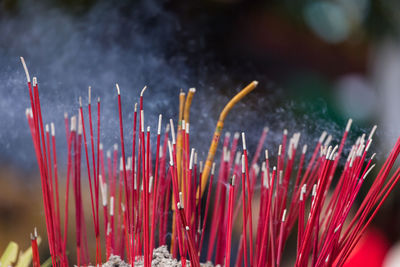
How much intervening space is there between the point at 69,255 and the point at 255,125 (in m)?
0.24

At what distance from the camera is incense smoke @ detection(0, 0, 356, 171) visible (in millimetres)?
370

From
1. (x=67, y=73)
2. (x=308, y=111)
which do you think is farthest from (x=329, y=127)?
(x=67, y=73)

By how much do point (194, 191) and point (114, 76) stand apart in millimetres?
136

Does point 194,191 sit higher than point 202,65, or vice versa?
point 202,65

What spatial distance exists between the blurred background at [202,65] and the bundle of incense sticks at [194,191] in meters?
0.02

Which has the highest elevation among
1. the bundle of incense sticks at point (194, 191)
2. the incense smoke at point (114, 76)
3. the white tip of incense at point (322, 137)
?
the incense smoke at point (114, 76)

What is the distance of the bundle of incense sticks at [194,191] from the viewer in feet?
1.06

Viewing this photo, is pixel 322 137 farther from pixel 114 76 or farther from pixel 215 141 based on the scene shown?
pixel 114 76

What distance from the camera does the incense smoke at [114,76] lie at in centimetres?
37

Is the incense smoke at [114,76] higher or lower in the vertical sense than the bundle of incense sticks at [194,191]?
higher

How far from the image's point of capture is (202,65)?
1.48 feet

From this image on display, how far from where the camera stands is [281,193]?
40 cm

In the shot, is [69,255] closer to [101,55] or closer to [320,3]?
[101,55]

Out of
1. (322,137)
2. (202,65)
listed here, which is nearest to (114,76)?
(202,65)
